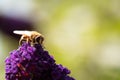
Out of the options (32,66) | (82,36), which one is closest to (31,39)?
(32,66)

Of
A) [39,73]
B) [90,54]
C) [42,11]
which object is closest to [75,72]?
[90,54]

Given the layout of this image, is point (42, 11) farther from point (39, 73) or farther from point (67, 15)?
point (39, 73)

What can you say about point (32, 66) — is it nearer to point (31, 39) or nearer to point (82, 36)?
point (31, 39)

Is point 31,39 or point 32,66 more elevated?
point 31,39

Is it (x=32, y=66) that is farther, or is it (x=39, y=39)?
(x=39, y=39)

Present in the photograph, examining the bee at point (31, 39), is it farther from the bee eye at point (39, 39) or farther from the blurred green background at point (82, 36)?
the blurred green background at point (82, 36)

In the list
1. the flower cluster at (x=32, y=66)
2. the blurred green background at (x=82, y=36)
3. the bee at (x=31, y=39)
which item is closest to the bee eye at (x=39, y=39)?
the bee at (x=31, y=39)
